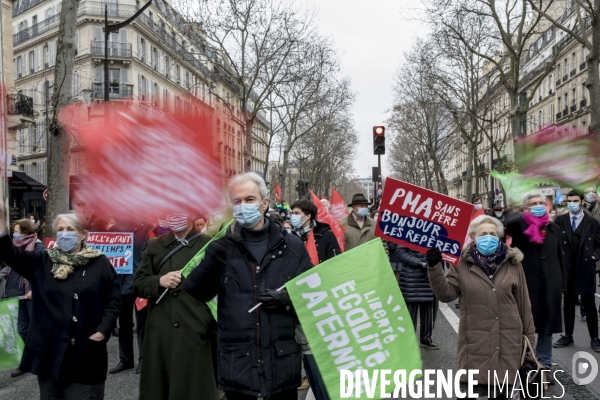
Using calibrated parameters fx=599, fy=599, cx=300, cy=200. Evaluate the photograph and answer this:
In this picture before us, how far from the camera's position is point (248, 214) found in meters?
3.32

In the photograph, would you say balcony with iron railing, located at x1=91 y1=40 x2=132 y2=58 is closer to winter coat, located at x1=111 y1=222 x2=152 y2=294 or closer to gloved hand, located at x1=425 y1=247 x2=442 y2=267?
winter coat, located at x1=111 y1=222 x2=152 y2=294

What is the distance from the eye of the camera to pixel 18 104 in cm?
1905

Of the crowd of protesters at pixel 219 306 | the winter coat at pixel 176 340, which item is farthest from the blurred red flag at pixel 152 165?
the winter coat at pixel 176 340

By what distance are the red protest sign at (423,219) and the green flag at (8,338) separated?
108 inches

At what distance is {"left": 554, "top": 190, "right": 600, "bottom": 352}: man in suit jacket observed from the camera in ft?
22.7

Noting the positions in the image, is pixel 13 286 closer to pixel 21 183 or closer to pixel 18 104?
pixel 18 104

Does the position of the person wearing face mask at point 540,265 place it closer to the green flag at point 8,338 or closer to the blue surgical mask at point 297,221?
the blue surgical mask at point 297,221

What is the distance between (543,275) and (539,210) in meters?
0.60

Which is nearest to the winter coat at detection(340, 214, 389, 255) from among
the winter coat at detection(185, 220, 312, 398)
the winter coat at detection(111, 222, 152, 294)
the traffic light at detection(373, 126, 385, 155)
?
the winter coat at detection(111, 222, 152, 294)

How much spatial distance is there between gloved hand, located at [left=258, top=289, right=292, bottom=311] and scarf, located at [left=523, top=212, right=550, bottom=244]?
10.5 ft

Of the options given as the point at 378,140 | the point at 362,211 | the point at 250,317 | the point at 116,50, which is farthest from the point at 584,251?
the point at 116,50

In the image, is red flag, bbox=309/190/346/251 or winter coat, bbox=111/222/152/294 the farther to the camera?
red flag, bbox=309/190/346/251

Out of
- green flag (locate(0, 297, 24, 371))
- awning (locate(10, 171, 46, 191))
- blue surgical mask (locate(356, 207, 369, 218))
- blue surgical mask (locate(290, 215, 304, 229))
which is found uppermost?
awning (locate(10, 171, 46, 191))

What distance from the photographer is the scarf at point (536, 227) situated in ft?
17.9
